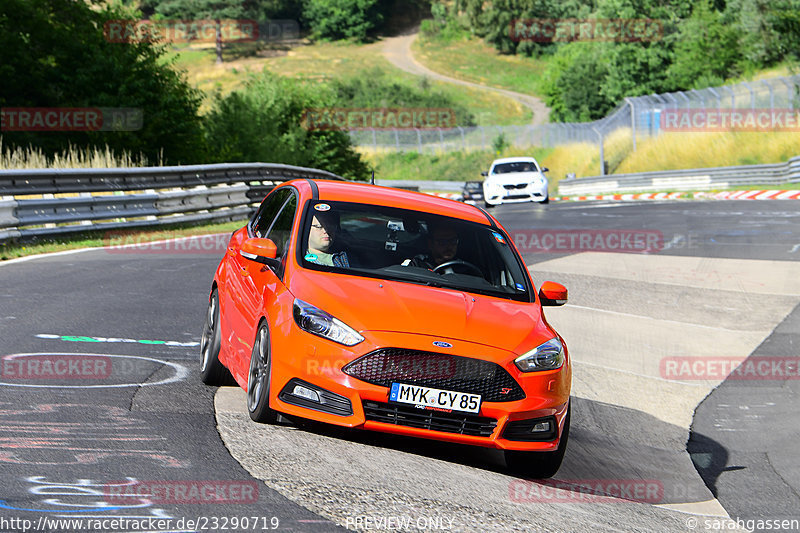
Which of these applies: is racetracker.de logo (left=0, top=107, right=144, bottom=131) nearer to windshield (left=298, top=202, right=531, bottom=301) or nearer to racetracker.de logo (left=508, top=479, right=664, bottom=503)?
windshield (left=298, top=202, right=531, bottom=301)

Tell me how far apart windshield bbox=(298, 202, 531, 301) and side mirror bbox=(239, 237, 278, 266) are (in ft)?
0.62

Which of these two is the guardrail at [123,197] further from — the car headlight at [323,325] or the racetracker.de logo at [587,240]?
the car headlight at [323,325]

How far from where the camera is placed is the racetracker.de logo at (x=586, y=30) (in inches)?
2785

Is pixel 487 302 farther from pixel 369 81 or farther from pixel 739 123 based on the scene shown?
pixel 369 81

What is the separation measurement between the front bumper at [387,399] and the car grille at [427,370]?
0.03m

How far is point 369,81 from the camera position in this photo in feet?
339

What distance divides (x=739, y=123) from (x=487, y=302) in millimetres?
42297

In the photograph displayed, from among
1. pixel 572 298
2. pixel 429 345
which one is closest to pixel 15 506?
pixel 429 345

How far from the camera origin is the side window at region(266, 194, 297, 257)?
281 inches

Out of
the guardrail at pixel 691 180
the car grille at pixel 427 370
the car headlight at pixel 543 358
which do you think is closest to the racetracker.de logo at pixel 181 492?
the car grille at pixel 427 370

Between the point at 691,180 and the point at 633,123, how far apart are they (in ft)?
31.8

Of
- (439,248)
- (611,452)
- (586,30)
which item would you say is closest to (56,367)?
(439,248)

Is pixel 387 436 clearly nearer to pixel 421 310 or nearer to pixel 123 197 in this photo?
pixel 421 310

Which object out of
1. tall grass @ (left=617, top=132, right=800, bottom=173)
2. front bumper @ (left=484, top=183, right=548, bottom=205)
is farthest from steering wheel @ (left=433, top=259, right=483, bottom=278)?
tall grass @ (left=617, top=132, right=800, bottom=173)
